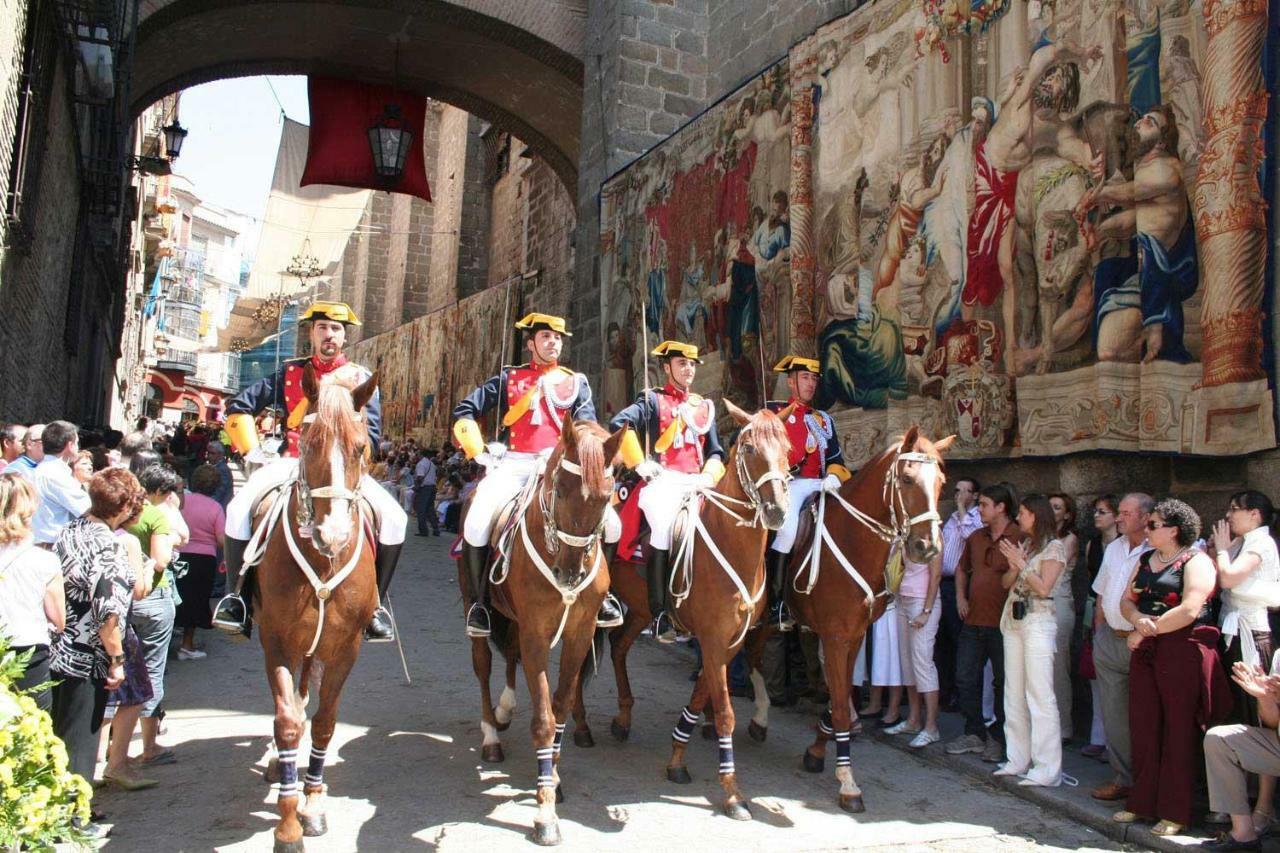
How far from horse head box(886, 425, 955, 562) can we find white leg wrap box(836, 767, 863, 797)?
4.05 feet

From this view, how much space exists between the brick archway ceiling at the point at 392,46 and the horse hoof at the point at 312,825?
502 inches

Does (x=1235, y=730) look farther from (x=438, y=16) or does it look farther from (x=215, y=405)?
(x=215, y=405)

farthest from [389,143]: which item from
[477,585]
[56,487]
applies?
[477,585]

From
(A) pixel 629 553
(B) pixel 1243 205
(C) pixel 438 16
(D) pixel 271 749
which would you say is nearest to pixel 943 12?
(B) pixel 1243 205

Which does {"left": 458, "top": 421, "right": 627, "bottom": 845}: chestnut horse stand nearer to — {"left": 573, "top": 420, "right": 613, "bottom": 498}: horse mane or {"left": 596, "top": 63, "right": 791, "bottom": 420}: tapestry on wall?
{"left": 573, "top": 420, "right": 613, "bottom": 498}: horse mane

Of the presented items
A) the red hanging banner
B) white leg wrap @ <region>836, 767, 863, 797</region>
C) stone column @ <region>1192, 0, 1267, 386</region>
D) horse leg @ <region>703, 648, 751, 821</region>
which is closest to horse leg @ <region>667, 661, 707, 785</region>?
horse leg @ <region>703, 648, 751, 821</region>

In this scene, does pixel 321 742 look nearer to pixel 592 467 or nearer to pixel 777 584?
pixel 592 467

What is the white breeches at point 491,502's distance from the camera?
611 cm

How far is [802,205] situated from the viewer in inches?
420

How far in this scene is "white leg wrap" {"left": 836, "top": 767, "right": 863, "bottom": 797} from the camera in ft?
18.5

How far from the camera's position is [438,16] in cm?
1552

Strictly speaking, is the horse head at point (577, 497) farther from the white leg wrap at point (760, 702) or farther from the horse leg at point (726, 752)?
the white leg wrap at point (760, 702)

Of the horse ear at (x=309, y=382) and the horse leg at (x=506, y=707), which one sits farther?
the horse leg at (x=506, y=707)

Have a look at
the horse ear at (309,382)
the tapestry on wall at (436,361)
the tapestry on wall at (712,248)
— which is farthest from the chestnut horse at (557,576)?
the tapestry on wall at (436,361)
